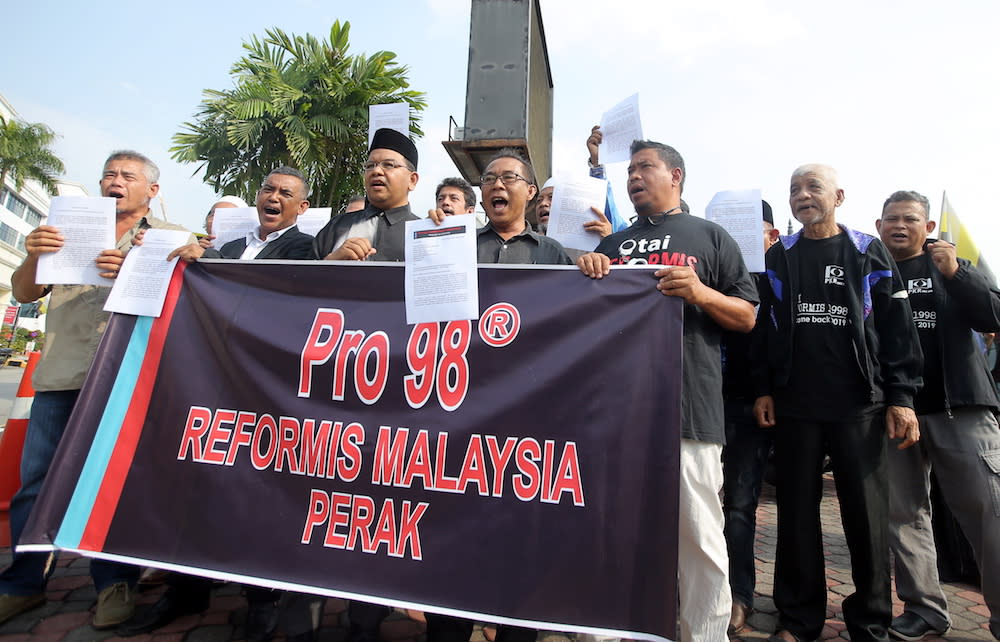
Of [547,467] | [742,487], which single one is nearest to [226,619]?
[547,467]

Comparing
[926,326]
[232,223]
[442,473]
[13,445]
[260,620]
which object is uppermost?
[232,223]

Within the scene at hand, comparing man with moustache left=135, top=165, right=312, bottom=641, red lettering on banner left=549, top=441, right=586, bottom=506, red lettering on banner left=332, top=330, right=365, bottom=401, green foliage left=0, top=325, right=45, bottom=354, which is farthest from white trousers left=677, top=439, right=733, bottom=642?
green foliage left=0, top=325, right=45, bottom=354

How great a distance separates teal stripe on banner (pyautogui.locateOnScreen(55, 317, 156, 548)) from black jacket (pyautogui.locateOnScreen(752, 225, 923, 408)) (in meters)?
2.94

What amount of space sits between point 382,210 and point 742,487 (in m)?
2.44

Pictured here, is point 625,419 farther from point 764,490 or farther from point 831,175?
point 764,490

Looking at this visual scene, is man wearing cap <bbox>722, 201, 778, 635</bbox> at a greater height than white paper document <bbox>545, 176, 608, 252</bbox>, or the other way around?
white paper document <bbox>545, 176, 608, 252</bbox>

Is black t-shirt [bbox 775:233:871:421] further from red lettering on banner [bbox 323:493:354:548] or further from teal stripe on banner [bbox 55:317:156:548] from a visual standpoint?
teal stripe on banner [bbox 55:317:156:548]

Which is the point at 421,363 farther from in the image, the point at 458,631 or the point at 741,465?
the point at 741,465

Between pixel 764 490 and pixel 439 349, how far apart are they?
5682 mm

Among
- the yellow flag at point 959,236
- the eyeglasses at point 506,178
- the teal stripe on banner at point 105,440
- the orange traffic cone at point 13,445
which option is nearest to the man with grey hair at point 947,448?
the yellow flag at point 959,236

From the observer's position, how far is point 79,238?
264cm

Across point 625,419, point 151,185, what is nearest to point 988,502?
point 625,419

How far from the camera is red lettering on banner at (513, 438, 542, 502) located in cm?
→ 206

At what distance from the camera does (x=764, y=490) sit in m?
6.52
